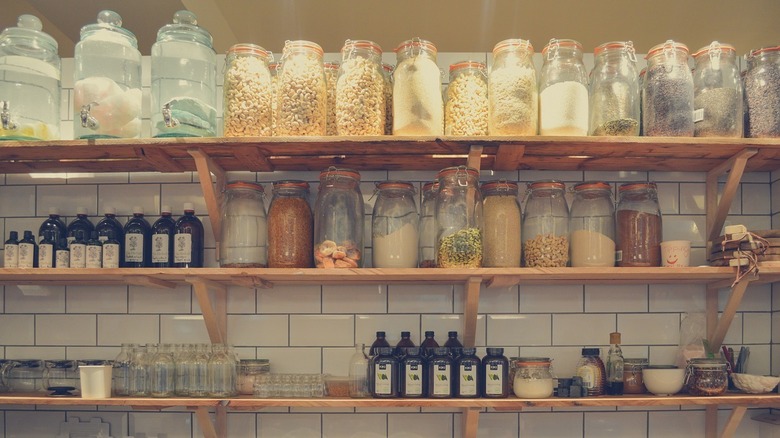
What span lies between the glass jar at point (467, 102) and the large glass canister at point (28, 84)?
1226 millimetres

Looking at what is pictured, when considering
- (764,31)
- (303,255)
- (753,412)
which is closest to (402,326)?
(303,255)

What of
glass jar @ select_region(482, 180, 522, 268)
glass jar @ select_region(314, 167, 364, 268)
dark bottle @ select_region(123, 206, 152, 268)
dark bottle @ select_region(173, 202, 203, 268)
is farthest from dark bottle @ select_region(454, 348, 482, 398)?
dark bottle @ select_region(123, 206, 152, 268)

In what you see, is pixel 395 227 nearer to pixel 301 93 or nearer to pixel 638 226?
pixel 301 93

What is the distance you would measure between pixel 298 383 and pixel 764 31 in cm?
272

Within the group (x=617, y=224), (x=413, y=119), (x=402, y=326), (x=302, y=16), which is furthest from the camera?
(x=302, y=16)

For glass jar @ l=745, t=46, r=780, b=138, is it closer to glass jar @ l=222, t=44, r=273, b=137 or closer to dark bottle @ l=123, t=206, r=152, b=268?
glass jar @ l=222, t=44, r=273, b=137

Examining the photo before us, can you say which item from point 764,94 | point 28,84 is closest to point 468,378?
point 764,94

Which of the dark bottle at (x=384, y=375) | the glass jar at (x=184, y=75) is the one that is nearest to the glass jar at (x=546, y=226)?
the dark bottle at (x=384, y=375)

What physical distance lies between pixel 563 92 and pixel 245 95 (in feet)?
3.05

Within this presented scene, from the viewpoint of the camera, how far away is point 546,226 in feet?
6.97

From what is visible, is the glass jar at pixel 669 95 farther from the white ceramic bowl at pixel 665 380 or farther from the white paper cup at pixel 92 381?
the white paper cup at pixel 92 381

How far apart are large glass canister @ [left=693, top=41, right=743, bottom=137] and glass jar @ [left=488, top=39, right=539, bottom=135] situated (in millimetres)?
485

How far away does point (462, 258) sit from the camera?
6.66 ft

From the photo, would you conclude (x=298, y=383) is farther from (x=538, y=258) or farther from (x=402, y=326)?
(x=538, y=258)
